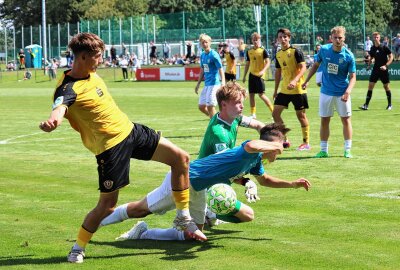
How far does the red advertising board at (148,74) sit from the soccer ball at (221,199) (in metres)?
48.0

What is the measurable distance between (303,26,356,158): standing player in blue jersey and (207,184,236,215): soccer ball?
7249mm

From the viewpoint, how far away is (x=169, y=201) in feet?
27.3

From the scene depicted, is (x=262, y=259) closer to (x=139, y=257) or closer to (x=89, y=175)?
(x=139, y=257)

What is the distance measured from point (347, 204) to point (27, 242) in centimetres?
410

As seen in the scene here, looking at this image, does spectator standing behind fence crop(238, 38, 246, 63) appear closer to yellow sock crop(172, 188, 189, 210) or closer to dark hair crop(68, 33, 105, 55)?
yellow sock crop(172, 188, 189, 210)

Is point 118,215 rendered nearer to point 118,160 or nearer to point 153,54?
point 118,160

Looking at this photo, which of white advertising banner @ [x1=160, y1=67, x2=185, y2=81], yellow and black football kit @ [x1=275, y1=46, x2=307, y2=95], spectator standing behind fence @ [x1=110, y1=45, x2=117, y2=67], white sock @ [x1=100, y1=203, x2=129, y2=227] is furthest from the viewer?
spectator standing behind fence @ [x1=110, y1=45, x2=117, y2=67]

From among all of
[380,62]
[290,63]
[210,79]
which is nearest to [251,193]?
[290,63]

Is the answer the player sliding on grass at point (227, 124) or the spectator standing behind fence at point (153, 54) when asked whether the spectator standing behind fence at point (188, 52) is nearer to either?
the spectator standing behind fence at point (153, 54)

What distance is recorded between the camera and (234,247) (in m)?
8.28

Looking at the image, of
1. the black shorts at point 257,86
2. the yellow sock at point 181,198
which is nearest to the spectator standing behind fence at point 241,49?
the black shorts at point 257,86

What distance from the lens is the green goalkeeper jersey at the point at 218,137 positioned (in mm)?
8633

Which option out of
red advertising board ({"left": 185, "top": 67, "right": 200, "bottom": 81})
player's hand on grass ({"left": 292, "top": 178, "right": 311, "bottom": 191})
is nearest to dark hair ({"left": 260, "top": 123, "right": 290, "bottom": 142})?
player's hand on grass ({"left": 292, "top": 178, "right": 311, "bottom": 191})

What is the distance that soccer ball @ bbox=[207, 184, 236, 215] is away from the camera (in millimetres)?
8219
